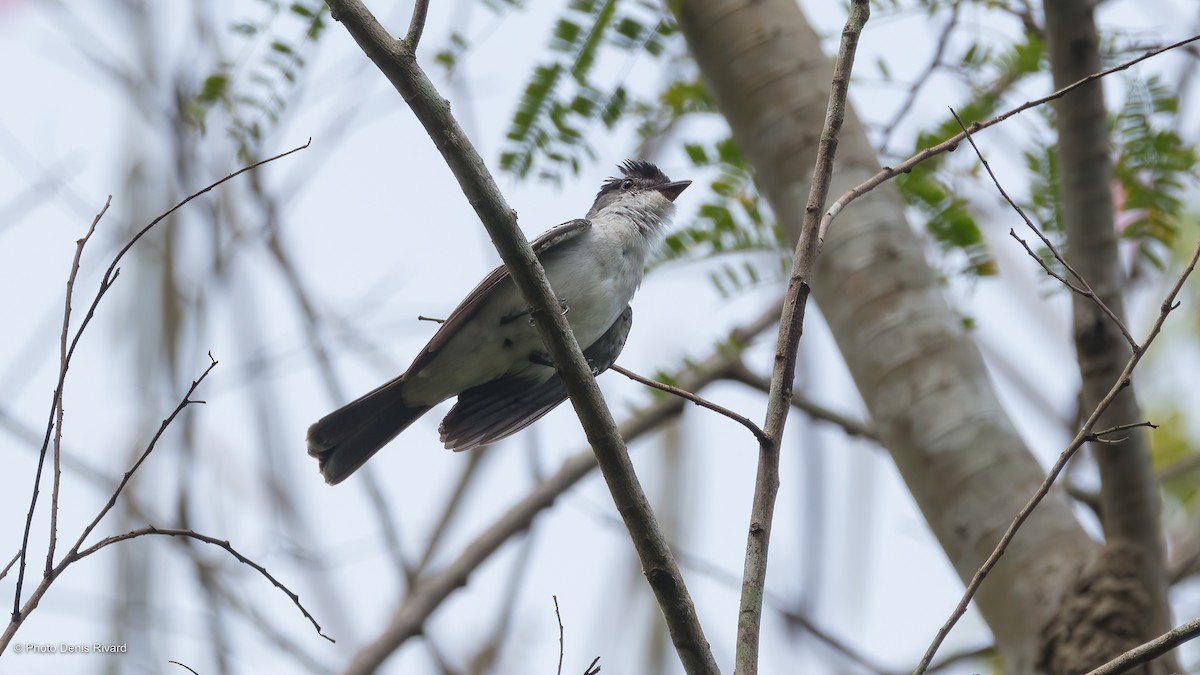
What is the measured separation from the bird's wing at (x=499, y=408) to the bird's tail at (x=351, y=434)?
0.31 metres

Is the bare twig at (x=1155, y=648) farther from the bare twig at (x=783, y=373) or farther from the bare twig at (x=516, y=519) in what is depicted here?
the bare twig at (x=516, y=519)

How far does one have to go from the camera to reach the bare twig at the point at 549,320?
2.60 metres

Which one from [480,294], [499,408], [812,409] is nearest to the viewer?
[480,294]

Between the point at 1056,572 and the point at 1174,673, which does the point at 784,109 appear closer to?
the point at 1056,572

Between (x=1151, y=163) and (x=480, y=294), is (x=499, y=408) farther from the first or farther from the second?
(x=1151, y=163)

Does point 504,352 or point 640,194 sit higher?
point 640,194

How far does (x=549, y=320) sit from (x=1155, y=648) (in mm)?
1509

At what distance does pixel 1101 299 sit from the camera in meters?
4.01

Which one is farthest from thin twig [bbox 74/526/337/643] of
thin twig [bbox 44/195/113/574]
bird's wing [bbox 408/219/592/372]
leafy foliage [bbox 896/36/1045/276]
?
leafy foliage [bbox 896/36/1045/276]

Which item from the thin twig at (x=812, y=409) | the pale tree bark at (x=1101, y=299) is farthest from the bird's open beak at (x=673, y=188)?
the pale tree bark at (x=1101, y=299)

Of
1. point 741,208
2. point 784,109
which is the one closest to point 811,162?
point 784,109

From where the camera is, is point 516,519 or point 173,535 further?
point 516,519

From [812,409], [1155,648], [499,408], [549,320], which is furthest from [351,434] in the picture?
[1155,648]

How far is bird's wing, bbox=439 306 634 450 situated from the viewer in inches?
193
